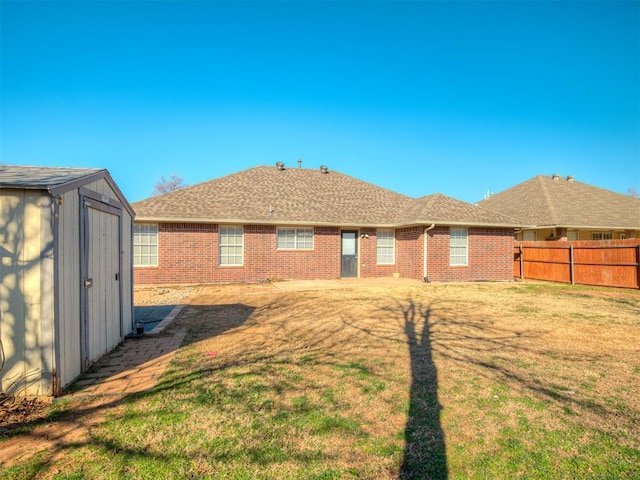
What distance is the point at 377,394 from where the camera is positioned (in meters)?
4.20

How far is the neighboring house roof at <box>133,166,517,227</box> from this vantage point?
15.5 metres

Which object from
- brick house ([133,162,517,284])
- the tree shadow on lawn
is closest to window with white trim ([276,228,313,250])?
brick house ([133,162,517,284])

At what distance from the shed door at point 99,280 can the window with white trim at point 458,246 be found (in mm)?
14010

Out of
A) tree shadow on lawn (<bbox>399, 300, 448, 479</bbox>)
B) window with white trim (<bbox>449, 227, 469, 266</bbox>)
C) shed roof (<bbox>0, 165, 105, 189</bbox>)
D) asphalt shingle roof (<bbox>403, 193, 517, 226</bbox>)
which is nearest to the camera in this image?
tree shadow on lawn (<bbox>399, 300, 448, 479</bbox>)

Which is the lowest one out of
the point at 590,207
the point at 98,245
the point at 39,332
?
the point at 39,332

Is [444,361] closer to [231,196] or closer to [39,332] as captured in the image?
[39,332]

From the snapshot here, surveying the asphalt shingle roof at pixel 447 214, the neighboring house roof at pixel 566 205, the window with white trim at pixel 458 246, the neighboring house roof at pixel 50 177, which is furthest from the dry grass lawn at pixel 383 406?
the neighboring house roof at pixel 566 205

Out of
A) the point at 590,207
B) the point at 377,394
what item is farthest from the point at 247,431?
the point at 590,207

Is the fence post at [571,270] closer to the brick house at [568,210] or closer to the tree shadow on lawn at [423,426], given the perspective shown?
the brick house at [568,210]

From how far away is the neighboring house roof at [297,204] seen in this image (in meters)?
15.5

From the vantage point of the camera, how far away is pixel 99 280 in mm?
5434

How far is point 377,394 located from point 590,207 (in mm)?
24236

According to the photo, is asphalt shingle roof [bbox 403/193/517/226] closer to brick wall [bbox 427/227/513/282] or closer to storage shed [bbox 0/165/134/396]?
brick wall [bbox 427/227/513/282]

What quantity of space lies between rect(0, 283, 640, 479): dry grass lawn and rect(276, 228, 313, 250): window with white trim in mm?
8758
